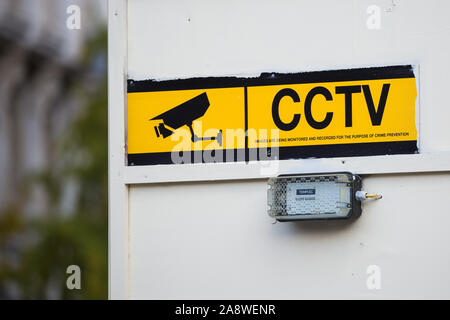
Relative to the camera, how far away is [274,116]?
4.01m

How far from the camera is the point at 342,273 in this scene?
384 cm

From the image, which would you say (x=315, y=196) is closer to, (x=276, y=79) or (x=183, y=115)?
(x=276, y=79)

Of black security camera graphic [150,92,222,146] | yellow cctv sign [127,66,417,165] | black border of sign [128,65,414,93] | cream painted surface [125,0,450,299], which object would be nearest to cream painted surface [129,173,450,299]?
cream painted surface [125,0,450,299]

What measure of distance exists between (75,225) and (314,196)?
7566mm

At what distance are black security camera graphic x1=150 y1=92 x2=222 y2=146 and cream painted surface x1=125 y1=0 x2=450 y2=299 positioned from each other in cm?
14

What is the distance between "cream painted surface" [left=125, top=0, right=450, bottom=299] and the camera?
148 inches

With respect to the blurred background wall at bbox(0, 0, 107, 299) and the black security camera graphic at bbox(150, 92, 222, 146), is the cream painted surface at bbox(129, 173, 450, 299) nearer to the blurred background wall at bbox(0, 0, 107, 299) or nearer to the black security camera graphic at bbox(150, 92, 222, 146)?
the black security camera graphic at bbox(150, 92, 222, 146)

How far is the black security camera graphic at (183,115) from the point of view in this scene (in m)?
4.11

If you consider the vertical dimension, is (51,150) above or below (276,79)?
above

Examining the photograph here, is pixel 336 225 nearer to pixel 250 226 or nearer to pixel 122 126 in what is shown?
pixel 250 226

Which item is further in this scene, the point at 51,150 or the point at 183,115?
the point at 51,150

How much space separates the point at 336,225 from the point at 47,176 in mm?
8933

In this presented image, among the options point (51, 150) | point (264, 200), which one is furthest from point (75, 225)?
point (264, 200)
